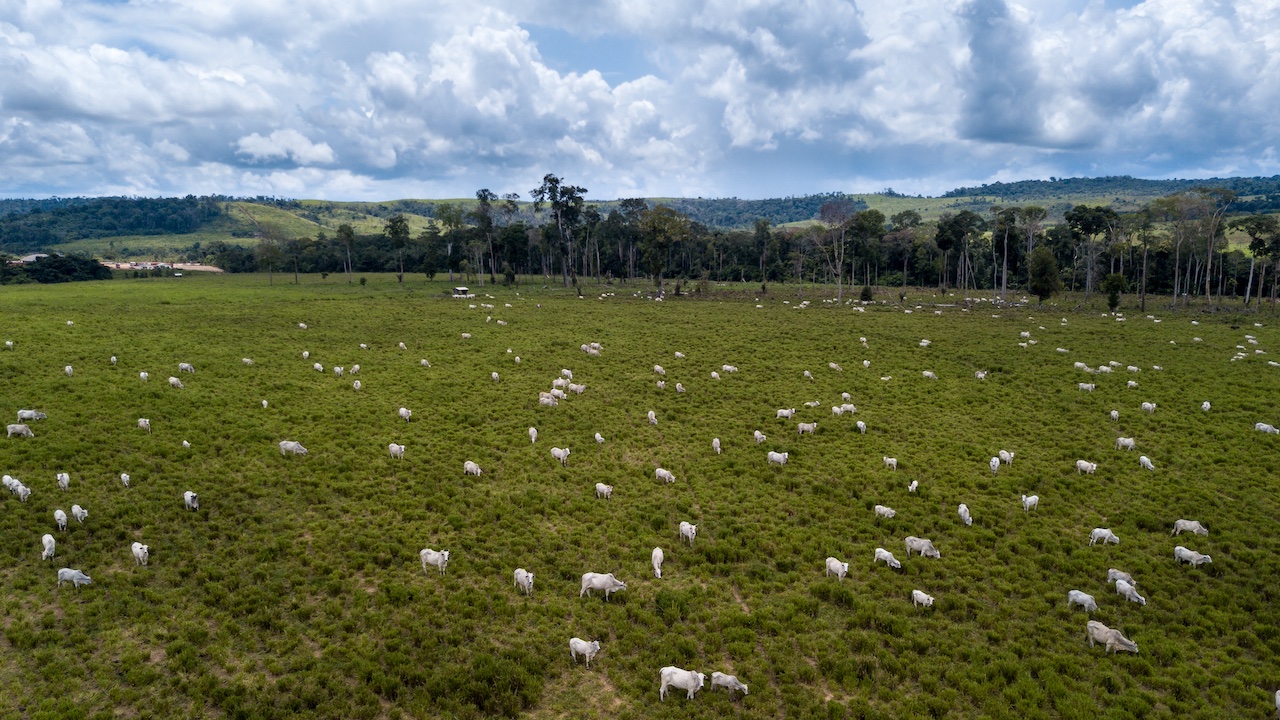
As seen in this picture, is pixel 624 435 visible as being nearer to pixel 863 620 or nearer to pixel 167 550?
pixel 863 620

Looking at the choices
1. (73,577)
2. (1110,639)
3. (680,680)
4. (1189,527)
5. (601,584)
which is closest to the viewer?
(680,680)

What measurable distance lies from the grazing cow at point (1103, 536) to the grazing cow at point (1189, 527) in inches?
83.9

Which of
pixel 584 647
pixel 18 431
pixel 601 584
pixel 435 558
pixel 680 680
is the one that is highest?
pixel 18 431

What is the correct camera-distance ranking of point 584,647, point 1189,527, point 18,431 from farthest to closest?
1. point 18,431
2. point 1189,527
3. point 584,647

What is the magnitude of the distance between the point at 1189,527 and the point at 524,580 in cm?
1937

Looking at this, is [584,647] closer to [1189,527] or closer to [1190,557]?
[1190,557]

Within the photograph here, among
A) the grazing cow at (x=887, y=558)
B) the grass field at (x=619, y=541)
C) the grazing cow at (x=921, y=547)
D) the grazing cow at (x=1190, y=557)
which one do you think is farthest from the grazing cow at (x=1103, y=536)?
the grazing cow at (x=887, y=558)

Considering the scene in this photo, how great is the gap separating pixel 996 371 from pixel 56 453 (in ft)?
146

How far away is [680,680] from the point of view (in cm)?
1142

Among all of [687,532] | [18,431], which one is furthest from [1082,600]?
[18,431]

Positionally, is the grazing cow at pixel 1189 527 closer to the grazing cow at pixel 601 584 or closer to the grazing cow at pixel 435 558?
the grazing cow at pixel 601 584

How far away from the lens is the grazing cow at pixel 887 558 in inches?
617

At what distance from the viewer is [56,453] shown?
64.5 ft

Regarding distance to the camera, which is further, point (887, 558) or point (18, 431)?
point (18, 431)
